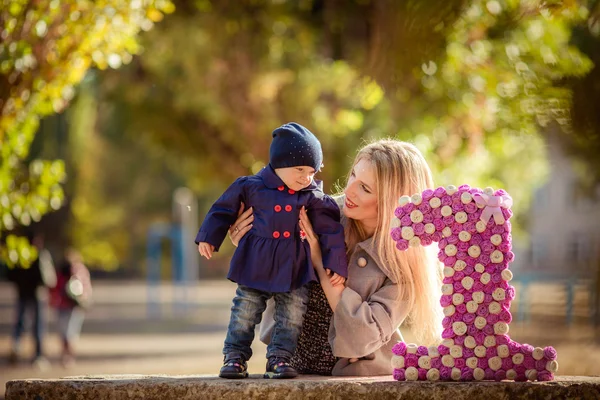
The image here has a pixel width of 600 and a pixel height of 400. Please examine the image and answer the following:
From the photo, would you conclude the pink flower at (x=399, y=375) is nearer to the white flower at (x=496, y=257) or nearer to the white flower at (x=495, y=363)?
the white flower at (x=495, y=363)

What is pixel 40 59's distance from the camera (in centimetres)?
623

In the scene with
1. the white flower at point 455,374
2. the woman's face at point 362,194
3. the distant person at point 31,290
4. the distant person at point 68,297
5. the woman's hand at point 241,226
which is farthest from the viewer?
the distant person at point 31,290

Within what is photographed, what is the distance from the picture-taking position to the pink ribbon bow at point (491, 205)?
13.1ft

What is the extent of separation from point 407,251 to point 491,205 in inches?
19.7

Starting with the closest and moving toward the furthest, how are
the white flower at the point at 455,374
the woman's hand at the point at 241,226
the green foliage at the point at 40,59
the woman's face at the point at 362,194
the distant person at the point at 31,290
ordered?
the white flower at the point at 455,374, the woman's hand at the point at 241,226, the woman's face at the point at 362,194, the green foliage at the point at 40,59, the distant person at the point at 31,290

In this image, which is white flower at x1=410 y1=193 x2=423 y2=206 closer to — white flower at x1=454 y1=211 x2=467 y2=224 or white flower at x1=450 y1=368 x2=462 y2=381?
white flower at x1=454 y1=211 x2=467 y2=224

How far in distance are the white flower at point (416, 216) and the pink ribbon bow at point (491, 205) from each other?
9.2 inches

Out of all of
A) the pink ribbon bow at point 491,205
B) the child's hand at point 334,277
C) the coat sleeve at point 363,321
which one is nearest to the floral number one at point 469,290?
the pink ribbon bow at point 491,205

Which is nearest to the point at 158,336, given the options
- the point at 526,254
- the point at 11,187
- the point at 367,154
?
the point at 11,187

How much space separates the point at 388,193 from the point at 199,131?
46.3ft

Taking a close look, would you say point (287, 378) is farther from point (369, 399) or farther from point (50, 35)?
→ point (50, 35)

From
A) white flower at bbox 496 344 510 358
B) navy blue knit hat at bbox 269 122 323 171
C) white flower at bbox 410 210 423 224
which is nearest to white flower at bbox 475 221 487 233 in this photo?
white flower at bbox 410 210 423 224

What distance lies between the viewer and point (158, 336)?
19375 mm

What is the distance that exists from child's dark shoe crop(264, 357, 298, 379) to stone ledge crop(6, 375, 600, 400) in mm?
111
